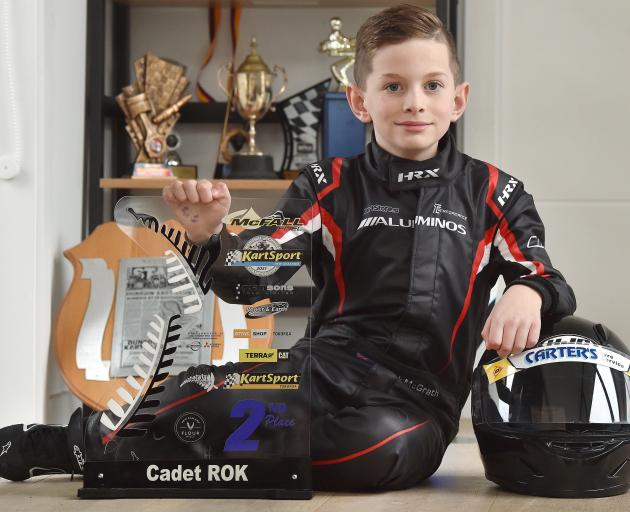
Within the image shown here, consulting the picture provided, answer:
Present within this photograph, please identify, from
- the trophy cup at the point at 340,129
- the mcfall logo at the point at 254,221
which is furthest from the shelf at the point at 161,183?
the mcfall logo at the point at 254,221

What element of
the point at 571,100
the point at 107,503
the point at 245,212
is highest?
the point at 571,100

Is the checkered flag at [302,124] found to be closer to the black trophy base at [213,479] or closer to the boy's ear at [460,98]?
the boy's ear at [460,98]

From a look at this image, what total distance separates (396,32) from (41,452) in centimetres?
77

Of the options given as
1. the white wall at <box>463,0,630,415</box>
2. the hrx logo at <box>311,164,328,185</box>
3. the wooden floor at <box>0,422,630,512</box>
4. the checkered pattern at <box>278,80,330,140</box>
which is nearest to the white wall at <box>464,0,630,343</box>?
the white wall at <box>463,0,630,415</box>

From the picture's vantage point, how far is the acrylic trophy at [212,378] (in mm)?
1139

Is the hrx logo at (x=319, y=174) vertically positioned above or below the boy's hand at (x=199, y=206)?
above

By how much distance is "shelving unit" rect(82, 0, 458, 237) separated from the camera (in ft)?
7.63

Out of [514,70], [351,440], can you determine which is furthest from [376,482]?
[514,70]

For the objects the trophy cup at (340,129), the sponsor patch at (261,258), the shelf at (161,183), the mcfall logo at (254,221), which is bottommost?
the sponsor patch at (261,258)

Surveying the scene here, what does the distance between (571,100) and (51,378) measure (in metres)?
1.39

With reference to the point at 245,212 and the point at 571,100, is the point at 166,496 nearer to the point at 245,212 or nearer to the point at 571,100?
the point at 245,212

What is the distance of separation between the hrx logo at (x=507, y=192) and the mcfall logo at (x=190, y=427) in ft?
1.77

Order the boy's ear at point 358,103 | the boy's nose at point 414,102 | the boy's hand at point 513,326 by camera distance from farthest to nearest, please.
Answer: the boy's ear at point 358,103 → the boy's nose at point 414,102 → the boy's hand at point 513,326

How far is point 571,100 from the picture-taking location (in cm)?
232
